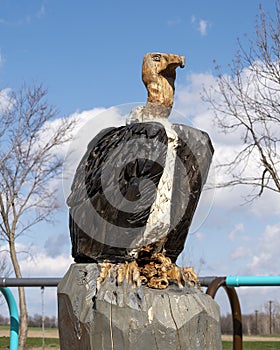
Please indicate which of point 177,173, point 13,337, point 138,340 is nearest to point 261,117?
point 13,337

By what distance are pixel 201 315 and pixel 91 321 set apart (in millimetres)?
403

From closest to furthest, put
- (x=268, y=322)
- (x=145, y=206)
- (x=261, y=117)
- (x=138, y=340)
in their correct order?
(x=138, y=340) < (x=145, y=206) < (x=261, y=117) < (x=268, y=322)

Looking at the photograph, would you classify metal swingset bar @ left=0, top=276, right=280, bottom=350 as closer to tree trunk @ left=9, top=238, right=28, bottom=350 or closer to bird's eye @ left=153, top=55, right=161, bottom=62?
bird's eye @ left=153, top=55, right=161, bottom=62

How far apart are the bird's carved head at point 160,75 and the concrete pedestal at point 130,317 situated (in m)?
0.79

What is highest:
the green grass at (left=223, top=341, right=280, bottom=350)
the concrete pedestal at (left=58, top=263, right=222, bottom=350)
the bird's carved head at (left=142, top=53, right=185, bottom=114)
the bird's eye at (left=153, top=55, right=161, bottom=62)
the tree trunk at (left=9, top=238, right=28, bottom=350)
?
the bird's eye at (left=153, top=55, right=161, bottom=62)

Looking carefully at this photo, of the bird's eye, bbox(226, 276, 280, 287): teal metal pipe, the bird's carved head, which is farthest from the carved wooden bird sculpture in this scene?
bbox(226, 276, 280, 287): teal metal pipe

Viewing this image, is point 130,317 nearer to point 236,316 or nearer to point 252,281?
point 252,281

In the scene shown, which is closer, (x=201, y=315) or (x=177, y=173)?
(x=201, y=315)

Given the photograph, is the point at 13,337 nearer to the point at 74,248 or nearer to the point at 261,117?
the point at 74,248

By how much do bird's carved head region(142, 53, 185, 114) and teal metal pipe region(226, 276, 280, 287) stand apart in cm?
125

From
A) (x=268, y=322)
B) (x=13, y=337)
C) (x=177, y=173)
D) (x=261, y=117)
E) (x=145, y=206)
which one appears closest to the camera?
(x=145, y=206)

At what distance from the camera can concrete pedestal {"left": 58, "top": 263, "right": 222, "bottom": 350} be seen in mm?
2256

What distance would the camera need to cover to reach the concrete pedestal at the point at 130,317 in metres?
2.26

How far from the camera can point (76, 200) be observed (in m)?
2.53
